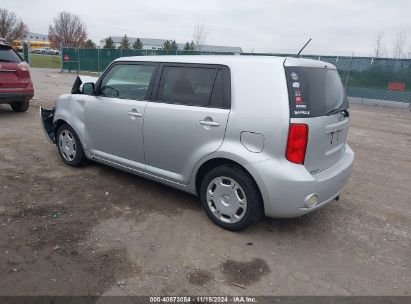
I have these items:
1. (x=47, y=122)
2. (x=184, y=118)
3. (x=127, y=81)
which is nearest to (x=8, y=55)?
(x=47, y=122)

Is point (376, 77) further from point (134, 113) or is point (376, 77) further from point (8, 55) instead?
point (134, 113)

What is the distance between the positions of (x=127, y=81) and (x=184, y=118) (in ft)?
4.14

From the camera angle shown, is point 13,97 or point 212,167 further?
point 13,97

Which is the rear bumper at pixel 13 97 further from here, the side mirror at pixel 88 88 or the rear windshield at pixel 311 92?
the rear windshield at pixel 311 92

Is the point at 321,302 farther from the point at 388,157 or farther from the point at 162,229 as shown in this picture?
the point at 388,157

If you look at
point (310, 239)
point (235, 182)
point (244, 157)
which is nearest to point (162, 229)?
point (235, 182)

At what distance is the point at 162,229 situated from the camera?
148 inches

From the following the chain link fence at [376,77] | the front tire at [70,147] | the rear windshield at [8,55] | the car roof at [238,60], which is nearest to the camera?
the car roof at [238,60]

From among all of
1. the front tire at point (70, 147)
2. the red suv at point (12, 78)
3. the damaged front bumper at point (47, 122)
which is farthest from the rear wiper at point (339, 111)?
the red suv at point (12, 78)

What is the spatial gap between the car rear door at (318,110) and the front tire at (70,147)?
10.5 ft

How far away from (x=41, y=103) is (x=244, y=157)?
31.3 feet

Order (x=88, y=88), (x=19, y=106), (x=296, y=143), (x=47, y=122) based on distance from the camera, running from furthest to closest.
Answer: (x=19, y=106), (x=47, y=122), (x=88, y=88), (x=296, y=143)

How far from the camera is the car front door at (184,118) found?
3686 mm

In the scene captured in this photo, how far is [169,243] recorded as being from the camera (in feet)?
11.5
